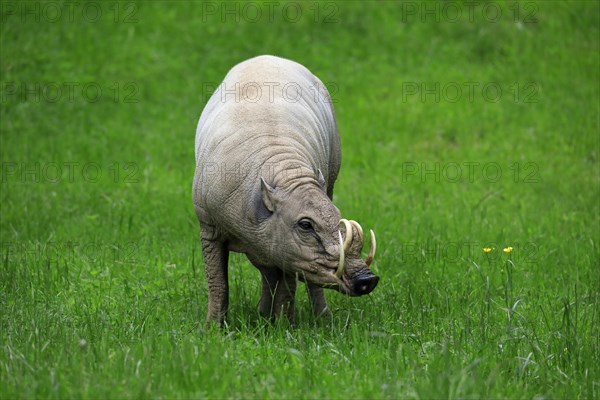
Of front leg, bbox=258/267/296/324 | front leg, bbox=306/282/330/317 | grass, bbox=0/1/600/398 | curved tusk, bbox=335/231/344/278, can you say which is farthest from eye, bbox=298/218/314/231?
front leg, bbox=306/282/330/317

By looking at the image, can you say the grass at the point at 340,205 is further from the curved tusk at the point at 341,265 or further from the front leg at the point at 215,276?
the curved tusk at the point at 341,265

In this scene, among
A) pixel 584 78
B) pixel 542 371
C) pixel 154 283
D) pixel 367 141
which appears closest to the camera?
pixel 542 371

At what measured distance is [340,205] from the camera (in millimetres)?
10875

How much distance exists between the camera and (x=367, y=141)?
13133mm

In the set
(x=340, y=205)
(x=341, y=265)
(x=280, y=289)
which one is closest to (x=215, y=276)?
(x=280, y=289)

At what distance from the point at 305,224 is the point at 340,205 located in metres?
4.58

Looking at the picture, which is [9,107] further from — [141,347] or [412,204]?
[141,347]

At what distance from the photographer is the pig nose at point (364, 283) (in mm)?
6074

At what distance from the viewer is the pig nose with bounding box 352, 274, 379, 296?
6.07m

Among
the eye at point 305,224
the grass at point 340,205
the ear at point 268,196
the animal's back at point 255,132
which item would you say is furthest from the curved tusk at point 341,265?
the animal's back at point 255,132

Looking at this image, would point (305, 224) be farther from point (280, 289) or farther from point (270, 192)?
point (280, 289)

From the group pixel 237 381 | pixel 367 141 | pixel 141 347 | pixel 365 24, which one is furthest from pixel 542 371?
pixel 365 24

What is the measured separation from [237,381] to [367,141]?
803 cm

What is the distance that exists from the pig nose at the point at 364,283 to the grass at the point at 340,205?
30 cm
